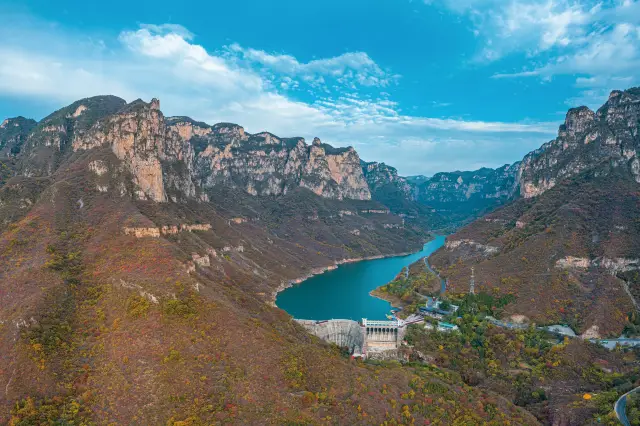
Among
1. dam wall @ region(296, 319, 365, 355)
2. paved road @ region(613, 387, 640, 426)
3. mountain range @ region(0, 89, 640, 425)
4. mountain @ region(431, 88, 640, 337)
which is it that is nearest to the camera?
mountain range @ region(0, 89, 640, 425)

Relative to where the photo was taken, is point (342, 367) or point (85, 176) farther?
point (85, 176)

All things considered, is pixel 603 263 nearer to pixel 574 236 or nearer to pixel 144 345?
pixel 574 236

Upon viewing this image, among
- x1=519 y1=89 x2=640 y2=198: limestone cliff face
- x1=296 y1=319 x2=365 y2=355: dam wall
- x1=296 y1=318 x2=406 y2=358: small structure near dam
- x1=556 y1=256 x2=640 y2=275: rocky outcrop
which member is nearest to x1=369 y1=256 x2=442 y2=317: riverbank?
x1=296 y1=318 x2=406 y2=358: small structure near dam

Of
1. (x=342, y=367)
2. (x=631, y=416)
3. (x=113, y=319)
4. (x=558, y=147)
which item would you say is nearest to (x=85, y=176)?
(x=113, y=319)

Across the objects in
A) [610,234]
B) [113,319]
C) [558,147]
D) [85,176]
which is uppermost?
[558,147]

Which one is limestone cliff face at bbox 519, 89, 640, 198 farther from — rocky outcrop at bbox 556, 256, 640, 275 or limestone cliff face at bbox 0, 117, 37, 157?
limestone cliff face at bbox 0, 117, 37, 157

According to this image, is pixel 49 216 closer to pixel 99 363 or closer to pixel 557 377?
pixel 99 363
